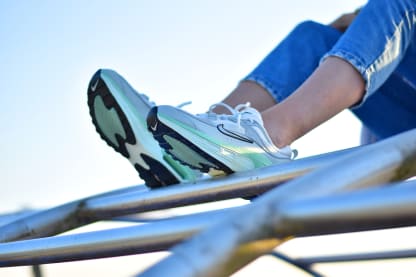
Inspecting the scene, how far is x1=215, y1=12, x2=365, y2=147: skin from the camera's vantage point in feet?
3.63

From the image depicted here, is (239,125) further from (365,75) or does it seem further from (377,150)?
(377,150)

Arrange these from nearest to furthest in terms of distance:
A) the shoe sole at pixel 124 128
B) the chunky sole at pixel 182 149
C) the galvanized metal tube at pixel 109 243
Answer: the galvanized metal tube at pixel 109 243 < the chunky sole at pixel 182 149 < the shoe sole at pixel 124 128

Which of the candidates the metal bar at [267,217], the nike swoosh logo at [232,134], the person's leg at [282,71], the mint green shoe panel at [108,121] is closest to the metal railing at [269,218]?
the metal bar at [267,217]

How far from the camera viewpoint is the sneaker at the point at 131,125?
41.7 inches

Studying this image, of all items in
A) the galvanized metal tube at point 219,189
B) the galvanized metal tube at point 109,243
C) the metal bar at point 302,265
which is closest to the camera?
the galvanized metal tube at point 109,243

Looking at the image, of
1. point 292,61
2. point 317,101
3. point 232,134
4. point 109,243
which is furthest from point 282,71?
point 109,243

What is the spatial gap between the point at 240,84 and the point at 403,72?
10.3 inches

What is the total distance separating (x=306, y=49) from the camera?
4.54 ft

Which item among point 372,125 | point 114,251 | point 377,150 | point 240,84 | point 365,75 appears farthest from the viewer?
point 372,125

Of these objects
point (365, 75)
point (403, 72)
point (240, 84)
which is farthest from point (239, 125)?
point (403, 72)

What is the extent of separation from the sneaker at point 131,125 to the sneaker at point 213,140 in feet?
0.20

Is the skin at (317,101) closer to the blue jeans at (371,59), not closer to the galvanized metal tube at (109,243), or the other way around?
the blue jeans at (371,59)

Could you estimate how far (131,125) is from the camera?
3.52 feet

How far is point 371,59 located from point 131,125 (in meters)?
0.32
